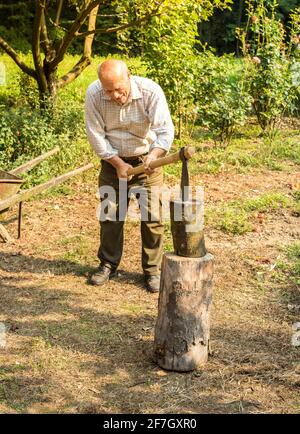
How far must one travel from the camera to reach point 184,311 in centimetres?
433

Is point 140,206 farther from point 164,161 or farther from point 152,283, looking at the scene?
point 164,161

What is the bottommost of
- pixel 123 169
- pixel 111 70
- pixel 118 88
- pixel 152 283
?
pixel 152 283

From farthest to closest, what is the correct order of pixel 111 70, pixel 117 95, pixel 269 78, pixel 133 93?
pixel 269 78
pixel 133 93
pixel 117 95
pixel 111 70

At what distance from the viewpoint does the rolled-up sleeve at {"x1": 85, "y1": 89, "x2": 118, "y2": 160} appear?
5.23 m

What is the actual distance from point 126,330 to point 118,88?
1808 millimetres

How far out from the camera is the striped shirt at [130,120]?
517 centimetres

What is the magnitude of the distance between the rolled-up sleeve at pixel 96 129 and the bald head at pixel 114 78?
0.27m

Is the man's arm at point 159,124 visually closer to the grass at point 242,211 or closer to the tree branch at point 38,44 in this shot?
the grass at point 242,211

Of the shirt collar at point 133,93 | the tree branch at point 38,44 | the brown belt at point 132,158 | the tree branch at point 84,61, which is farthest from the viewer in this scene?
the tree branch at point 84,61

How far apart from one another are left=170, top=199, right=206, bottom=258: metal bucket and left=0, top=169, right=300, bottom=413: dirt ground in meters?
0.78

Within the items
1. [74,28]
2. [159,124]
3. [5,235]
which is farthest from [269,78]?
[159,124]

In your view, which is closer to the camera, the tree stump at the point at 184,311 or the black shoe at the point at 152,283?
the tree stump at the point at 184,311

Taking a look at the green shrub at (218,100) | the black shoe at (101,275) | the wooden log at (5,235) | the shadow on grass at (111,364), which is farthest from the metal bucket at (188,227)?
the green shrub at (218,100)
